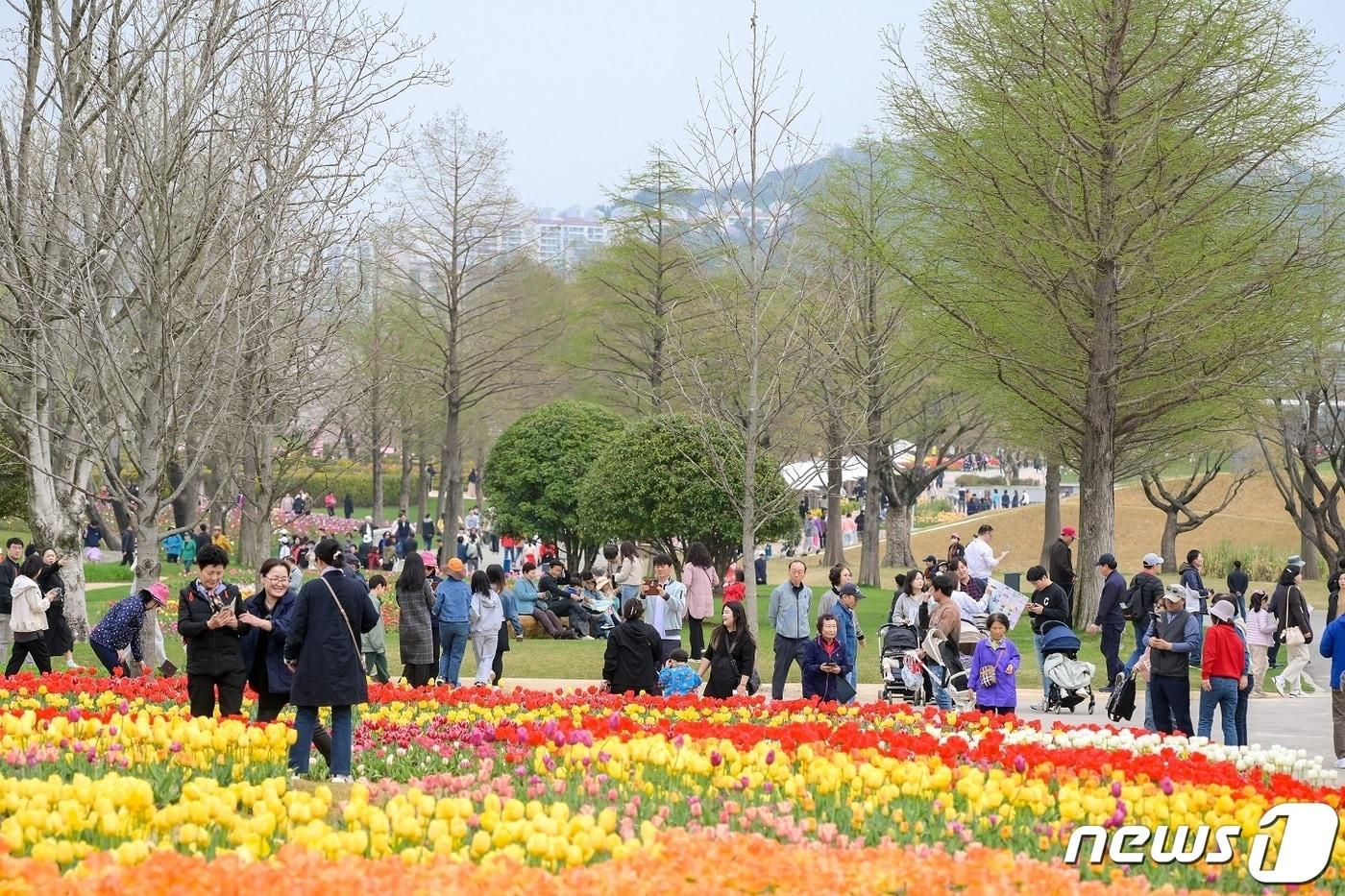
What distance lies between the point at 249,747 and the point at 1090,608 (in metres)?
18.0

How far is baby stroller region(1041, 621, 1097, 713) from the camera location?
50.6ft

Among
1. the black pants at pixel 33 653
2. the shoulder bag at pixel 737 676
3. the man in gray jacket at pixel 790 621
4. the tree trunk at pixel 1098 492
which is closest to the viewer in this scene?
the shoulder bag at pixel 737 676

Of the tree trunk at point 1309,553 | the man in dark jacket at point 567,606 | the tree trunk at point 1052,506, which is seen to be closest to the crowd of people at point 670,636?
the man in dark jacket at point 567,606

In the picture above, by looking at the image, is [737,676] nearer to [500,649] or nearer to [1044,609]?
[1044,609]

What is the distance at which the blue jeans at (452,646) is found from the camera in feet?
53.1

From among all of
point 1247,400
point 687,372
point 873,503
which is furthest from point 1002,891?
point 873,503

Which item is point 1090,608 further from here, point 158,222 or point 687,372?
point 158,222

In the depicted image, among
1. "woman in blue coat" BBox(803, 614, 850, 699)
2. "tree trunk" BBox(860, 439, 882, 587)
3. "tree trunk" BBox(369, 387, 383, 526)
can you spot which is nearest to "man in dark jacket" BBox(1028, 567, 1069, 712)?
"woman in blue coat" BBox(803, 614, 850, 699)

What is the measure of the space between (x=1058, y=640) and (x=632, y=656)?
15.5 feet

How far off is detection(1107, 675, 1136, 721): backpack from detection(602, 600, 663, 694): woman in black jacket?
459cm

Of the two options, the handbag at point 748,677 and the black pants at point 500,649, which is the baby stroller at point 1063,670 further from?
the black pants at point 500,649

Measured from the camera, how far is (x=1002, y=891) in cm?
486

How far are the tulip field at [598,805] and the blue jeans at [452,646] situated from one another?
495 cm

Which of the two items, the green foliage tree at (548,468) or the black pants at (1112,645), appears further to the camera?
the green foliage tree at (548,468)
